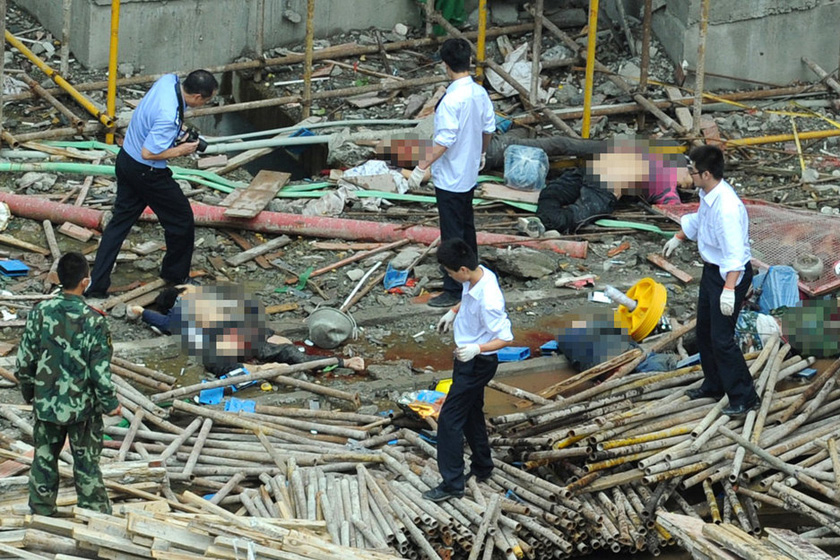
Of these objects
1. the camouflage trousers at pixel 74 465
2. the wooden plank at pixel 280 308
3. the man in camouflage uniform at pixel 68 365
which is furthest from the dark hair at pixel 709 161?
the camouflage trousers at pixel 74 465

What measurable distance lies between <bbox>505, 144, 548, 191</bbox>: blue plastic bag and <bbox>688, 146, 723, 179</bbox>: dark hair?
442 centimetres

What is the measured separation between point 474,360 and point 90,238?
17.0ft

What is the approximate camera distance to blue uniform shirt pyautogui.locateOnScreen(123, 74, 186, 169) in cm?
1069

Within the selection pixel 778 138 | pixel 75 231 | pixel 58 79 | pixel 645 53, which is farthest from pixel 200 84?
pixel 778 138

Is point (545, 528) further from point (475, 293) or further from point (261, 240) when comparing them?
point (261, 240)

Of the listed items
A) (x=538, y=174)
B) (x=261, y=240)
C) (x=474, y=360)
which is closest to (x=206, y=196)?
(x=261, y=240)

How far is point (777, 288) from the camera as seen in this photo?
37.9 feet

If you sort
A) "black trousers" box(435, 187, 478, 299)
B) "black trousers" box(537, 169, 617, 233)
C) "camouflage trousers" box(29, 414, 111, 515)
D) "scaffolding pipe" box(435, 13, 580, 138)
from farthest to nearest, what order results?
1. "scaffolding pipe" box(435, 13, 580, 138)
2. "black trousers" box(537, 169, 617, 233)
3. "black trousers" box(435, 187, 478, 299)
4. "camouflage trousers" box(29, 414, 111, 515)

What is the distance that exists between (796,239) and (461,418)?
5.27 meters

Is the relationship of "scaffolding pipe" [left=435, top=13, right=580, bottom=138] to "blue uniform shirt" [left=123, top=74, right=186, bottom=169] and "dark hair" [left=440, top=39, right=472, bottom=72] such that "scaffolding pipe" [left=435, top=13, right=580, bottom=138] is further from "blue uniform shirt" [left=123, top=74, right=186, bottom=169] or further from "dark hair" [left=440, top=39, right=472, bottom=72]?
"blue uniform shirt" [left=123, top=74, right=186, bottom=169]

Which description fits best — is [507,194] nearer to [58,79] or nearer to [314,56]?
[314,56]

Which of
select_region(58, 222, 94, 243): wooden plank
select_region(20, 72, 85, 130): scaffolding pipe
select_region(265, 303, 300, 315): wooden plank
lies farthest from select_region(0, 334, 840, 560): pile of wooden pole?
select_region(20, 72, 85, 130): scaffolding pipe

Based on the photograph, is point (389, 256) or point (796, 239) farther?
point (796, 239)

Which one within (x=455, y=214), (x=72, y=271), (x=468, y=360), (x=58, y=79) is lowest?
(x=468, y=360)
